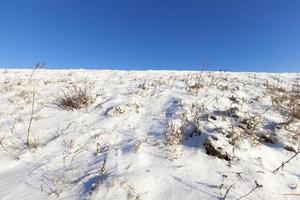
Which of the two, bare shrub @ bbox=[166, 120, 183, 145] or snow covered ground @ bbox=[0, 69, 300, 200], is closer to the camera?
snow covered ground @ bbox=[0, 69, 300, 200]

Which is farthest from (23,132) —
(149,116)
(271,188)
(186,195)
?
(271,188)

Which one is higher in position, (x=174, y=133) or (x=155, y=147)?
(x=174, y=133)

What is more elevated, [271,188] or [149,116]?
[149,116]

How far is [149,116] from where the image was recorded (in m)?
4.52

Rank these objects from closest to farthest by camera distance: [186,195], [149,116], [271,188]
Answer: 1. [186,195]
2. [271,188]
3. [149,116]

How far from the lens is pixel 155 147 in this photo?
350 cm

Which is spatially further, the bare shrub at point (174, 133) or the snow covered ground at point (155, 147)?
the bare shrub at point (174, 133)

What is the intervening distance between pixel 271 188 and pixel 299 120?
70.6 inches

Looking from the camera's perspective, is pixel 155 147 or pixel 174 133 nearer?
pixel 155 147

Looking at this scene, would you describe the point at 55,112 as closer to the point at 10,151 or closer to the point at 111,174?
the point at 10,151

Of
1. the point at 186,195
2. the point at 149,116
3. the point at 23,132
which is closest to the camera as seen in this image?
the point at 186,195

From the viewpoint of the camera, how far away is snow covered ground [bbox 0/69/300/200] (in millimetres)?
2734

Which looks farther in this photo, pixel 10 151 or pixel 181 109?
pixel 181 109

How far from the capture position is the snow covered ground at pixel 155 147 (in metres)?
2.73
